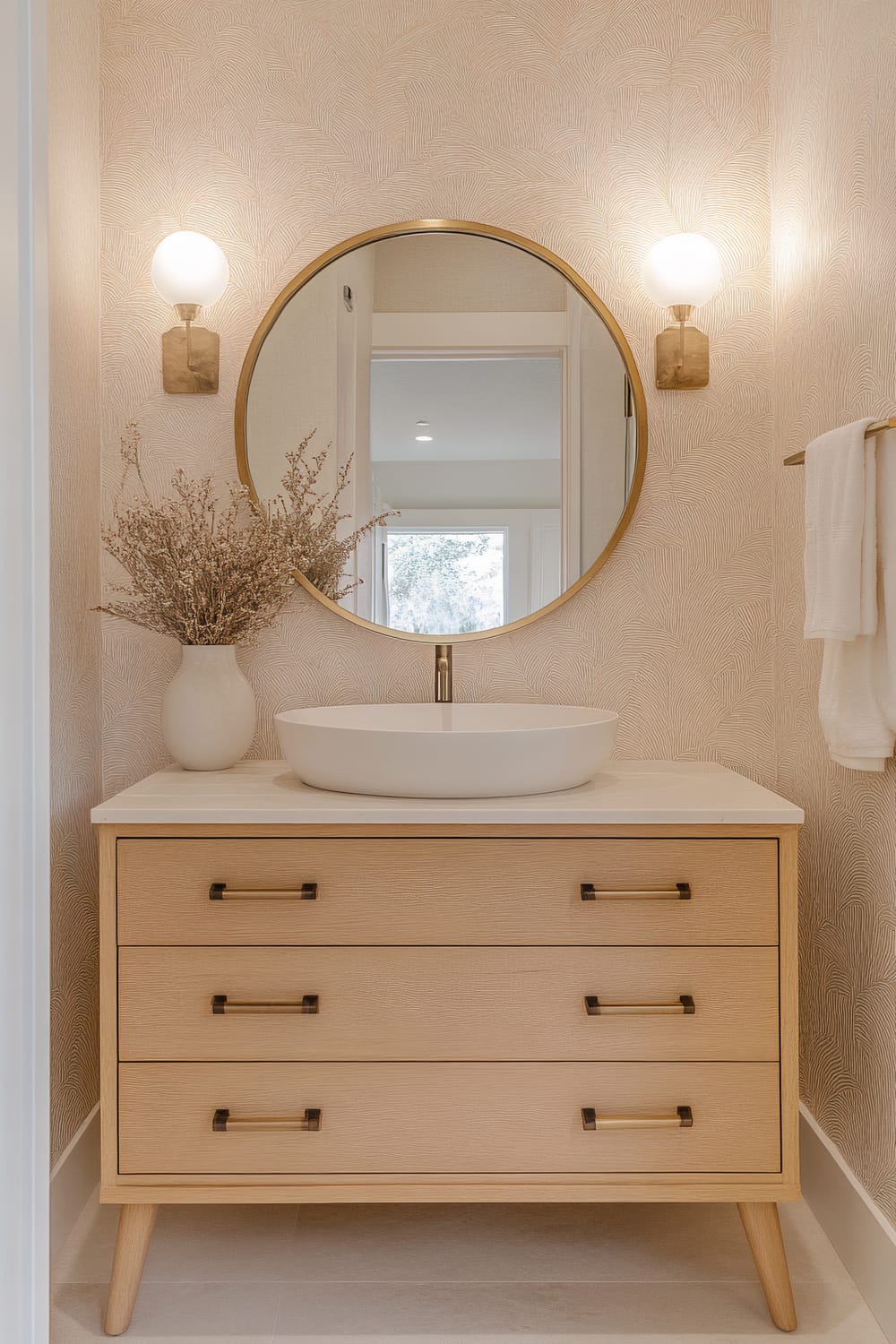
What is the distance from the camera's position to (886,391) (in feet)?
4.63

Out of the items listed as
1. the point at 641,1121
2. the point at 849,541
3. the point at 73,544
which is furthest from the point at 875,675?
the point at 73,544

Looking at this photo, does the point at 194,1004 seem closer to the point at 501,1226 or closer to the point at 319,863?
the point at 319,863

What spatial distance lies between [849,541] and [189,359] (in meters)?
1.29

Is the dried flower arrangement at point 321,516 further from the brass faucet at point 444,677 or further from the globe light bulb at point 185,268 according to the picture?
the globe light bulb at point 185,268

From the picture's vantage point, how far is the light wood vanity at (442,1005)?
138 centimetres

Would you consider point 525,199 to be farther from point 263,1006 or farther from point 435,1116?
point 435,1116

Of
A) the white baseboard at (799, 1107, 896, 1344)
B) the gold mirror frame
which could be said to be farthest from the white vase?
the white baseboard at (799, 1107, 896, 1344)

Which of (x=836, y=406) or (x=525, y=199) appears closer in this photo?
(x=836, y=406)

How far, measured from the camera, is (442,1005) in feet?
4.57

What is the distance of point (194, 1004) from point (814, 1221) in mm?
1140

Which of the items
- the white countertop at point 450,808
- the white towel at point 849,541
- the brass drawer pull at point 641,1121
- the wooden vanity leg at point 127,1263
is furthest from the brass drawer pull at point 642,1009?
the wooden vanity leg at point 127,1263

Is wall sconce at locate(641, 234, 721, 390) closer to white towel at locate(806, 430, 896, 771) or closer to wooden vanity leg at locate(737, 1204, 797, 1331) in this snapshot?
white towel at locate(806, 430, 896, 771)

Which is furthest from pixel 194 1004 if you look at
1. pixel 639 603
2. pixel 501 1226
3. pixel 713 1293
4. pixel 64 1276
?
pixel 639 603

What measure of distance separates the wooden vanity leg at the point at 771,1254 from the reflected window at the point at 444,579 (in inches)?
43.4
